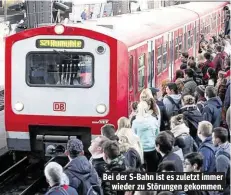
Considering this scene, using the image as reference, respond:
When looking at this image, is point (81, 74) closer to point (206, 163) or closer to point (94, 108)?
point (94, 108)

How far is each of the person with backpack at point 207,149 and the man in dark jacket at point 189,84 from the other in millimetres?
2682

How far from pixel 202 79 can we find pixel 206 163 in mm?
5881

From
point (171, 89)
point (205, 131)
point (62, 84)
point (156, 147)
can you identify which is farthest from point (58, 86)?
point (156, 147)

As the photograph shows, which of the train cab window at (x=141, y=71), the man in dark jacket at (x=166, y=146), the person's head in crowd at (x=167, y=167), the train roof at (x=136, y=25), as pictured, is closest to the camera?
the person's head in crowd at (x=167, y=167)

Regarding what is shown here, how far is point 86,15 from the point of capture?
26812mm

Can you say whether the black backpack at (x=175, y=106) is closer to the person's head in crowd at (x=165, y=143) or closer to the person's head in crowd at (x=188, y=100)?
the person's head in crowd at (x=188, y=100)

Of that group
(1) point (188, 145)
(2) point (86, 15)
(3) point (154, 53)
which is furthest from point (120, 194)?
(2) point (86, 15)

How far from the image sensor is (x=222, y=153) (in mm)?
6887

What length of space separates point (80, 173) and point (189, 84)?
4995 millimetres

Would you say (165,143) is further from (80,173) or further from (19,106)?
(19,106)

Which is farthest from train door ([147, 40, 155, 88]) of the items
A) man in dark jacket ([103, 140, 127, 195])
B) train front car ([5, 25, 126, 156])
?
man in dark jacket ([103, 140, 127, 195])

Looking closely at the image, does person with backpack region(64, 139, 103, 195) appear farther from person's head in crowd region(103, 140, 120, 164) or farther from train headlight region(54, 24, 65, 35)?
train headlight region(54, 24, 65, 35)

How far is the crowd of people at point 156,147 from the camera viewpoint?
247 inches

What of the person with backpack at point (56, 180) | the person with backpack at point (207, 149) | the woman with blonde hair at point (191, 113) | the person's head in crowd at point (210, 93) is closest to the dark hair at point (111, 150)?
the person with backpack at point (56, 180)
